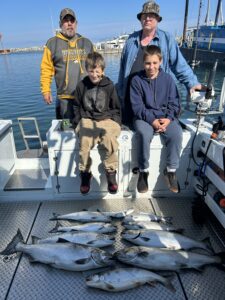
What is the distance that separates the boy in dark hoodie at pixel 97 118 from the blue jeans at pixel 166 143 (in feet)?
0.96

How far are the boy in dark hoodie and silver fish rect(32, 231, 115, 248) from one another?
62 centimetres

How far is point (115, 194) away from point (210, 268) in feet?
5.02

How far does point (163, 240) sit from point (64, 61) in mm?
2995

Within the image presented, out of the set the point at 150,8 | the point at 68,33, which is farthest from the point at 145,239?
the point at 68,33

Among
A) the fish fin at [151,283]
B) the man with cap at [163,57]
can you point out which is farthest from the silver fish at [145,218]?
the man with cap at [163,57]

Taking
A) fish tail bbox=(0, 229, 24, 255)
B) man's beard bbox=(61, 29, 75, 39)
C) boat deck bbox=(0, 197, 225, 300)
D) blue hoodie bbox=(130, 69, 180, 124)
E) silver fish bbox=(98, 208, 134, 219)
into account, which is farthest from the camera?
man's beard bbox=(61, 29, 75, 39)

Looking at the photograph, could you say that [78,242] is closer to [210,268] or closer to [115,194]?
[115,194]

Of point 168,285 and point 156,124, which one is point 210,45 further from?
point 168,285

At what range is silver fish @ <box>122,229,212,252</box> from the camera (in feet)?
8.87

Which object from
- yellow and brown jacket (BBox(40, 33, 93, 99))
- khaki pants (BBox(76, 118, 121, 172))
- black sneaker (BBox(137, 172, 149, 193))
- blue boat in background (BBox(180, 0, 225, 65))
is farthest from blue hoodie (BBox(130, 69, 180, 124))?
blue boat in background (BBox(180, 0, 225, 65))

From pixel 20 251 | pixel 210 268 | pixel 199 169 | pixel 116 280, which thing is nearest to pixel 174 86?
pixel 199 169

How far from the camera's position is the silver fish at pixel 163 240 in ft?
8.87

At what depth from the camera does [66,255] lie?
2527 millimetres

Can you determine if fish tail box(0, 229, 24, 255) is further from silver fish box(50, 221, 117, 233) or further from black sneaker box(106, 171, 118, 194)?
black sneaker box(106, 171, 118, 194)
